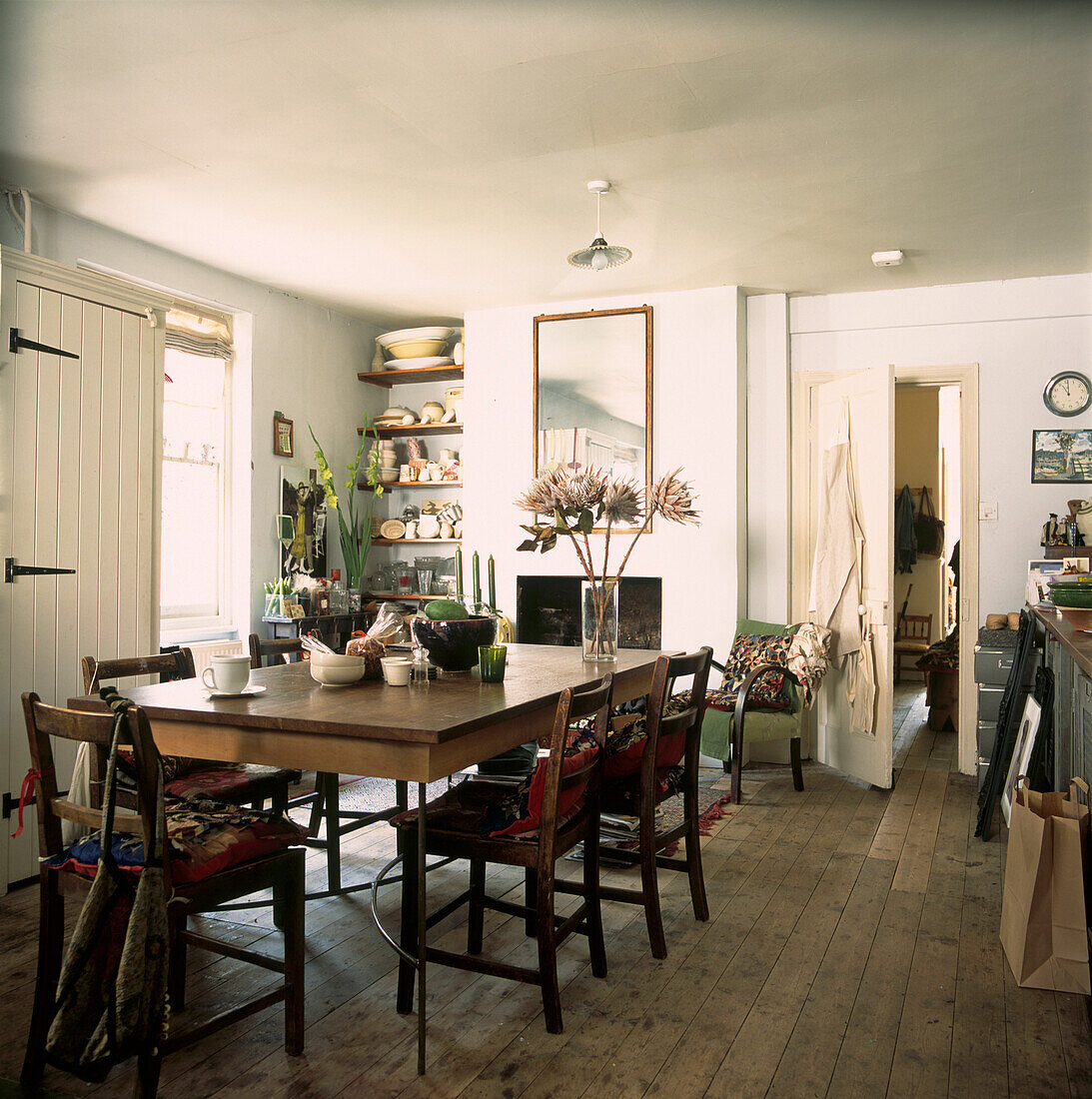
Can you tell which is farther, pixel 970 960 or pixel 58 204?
pixel 58 204

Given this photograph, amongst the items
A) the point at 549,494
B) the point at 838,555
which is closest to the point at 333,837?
the point at 549,494

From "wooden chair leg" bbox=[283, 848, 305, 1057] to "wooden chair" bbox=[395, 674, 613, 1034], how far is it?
26 centimetres

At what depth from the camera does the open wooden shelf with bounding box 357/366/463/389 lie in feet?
20.1

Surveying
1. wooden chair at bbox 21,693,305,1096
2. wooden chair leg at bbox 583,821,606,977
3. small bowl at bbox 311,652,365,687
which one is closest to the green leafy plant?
small bowl at bbox 311,652,365,687

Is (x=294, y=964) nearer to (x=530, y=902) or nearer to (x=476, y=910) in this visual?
(x=476, y=910)

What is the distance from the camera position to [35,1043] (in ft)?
6.47

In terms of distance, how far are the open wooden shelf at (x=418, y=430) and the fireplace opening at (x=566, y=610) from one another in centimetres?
114

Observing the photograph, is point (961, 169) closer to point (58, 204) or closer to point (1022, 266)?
point (1022, 266)

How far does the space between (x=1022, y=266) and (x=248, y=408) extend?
431 centimetres

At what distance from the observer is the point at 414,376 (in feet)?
20.6

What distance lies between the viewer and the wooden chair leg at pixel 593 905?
248 cm

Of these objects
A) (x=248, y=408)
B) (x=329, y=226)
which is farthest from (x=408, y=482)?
(x=329, y=226)

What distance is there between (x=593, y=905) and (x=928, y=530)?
7.19m

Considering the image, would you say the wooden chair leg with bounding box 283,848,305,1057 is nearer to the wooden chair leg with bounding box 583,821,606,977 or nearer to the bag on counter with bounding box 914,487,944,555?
the wooden chair leg with bounding box 583,821,606,977
